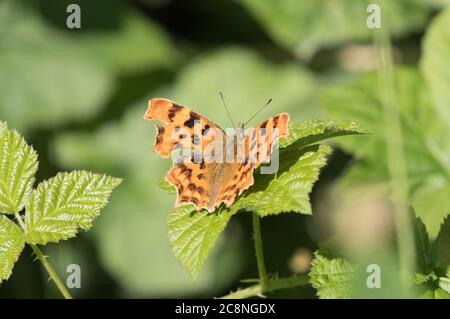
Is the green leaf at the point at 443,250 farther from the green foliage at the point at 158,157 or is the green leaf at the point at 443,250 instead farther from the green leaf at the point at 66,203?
the green foliage at the point at 158,157

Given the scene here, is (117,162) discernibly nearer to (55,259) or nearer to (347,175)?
(55,259)

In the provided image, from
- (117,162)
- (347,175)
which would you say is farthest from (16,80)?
(347,175)

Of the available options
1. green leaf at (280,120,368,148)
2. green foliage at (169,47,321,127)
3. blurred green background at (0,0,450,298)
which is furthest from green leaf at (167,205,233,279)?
green foliage at (169,47,321,127)

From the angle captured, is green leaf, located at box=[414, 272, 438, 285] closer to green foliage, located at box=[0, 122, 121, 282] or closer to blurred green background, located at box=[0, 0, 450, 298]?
→ green foliage, located at box=[0, 122, 121, 282]

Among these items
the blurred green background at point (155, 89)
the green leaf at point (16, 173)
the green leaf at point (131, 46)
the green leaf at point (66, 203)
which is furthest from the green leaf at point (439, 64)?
the green leaf at point (131, 46)

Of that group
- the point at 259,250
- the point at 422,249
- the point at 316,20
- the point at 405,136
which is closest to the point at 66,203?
the point at 259,250

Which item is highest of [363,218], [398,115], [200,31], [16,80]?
[200,31]

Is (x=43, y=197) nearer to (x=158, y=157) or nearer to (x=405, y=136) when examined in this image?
(x=405, y=136)
